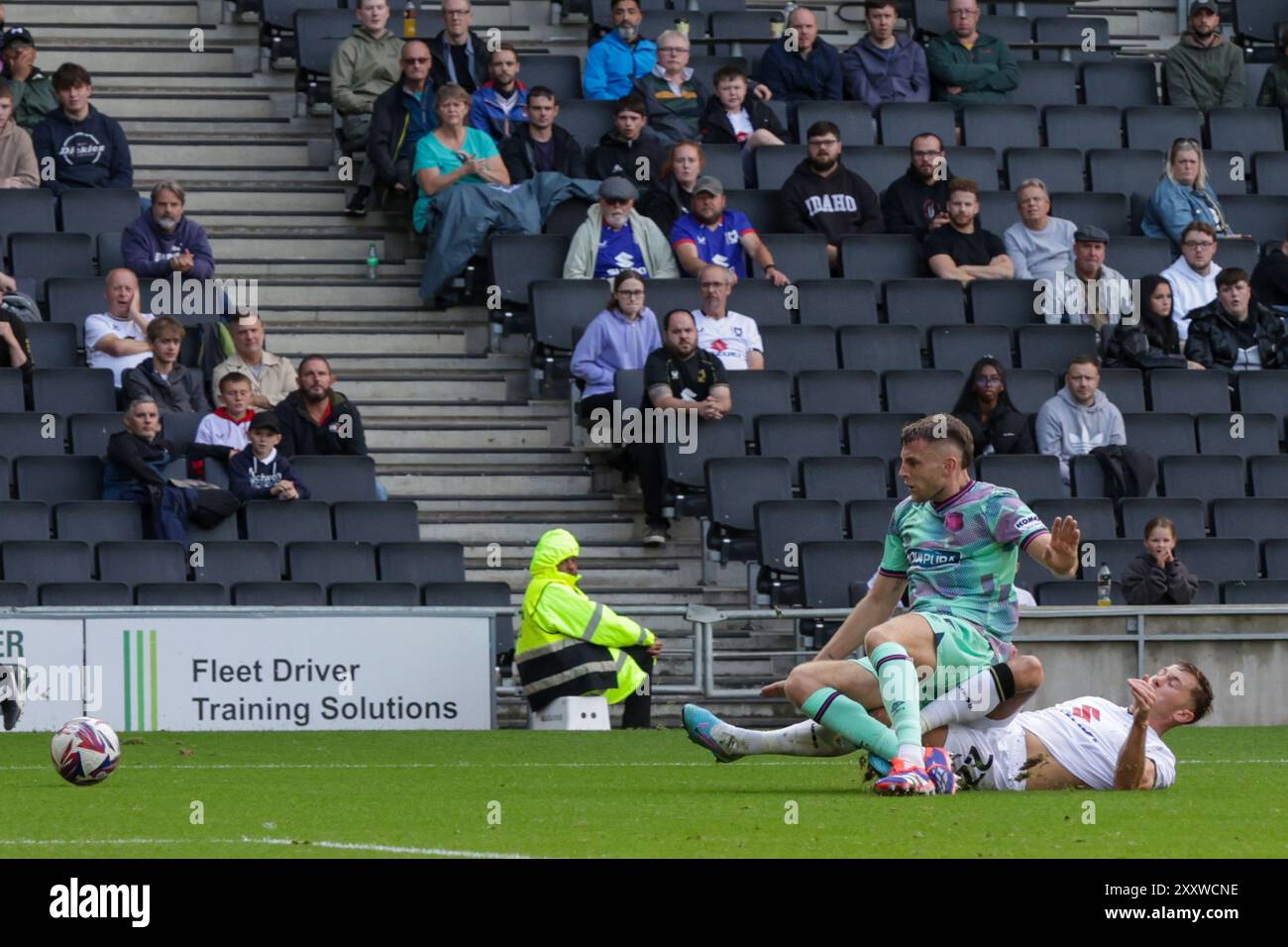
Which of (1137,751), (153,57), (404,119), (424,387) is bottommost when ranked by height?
(1137,751)

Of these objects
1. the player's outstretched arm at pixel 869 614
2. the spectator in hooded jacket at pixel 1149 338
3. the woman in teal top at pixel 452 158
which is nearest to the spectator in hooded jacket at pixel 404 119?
the woman in teal top at pixel 452 158

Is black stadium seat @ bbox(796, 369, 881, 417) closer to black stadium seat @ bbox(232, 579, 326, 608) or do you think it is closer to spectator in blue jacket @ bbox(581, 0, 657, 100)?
spectator in blue jacket @ bbox(581, 0, 657, 100)

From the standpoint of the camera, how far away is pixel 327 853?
22.2 ft

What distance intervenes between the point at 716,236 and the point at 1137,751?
1003 centimetres

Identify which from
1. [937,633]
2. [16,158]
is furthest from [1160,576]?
[16,158]

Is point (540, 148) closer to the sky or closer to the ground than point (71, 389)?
closer to the sky

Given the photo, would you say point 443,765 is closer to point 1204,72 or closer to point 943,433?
point 943,433

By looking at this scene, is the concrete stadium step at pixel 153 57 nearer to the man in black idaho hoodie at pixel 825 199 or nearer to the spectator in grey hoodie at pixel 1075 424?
the man in black idaho hoodie at pixel 825 199

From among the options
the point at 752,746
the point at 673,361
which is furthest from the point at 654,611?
the point at 752,746

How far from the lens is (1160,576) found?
16.1m

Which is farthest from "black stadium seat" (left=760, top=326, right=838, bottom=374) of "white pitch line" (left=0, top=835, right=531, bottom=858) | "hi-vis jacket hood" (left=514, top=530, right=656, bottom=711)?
"white pitch line" (left=0, top=835, right=531, bottom=858)

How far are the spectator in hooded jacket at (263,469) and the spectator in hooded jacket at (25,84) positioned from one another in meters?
4.17

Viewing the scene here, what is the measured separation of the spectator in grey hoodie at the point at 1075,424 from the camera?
17531 millimetres

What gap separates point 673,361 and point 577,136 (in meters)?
3.44
